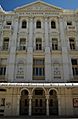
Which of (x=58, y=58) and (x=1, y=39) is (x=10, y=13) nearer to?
(x=1, y=39)

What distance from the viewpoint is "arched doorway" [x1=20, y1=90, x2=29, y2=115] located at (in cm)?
1806

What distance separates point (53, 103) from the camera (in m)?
18.5

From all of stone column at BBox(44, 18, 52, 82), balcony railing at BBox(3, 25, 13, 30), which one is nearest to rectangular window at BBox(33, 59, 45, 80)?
stone column at BBox(44, 18, 52, 82)

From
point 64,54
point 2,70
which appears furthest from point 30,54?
point 64,54

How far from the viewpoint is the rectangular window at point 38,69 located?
19266 mm

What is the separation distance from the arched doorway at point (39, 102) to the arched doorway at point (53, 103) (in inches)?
28.4

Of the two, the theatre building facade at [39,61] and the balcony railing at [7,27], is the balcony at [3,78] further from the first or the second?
the balcony railing at [7,27]

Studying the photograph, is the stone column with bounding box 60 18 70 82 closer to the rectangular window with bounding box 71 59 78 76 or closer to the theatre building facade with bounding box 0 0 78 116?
the theatre building facade with bounding box 0 0 78 116

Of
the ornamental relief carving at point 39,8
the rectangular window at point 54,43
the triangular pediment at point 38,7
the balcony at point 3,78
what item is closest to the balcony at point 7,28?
the triangular pediment at point 38,7

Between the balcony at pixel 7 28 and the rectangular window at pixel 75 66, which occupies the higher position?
the balcony at pixel 7 28

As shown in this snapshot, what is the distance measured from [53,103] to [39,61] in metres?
5.53

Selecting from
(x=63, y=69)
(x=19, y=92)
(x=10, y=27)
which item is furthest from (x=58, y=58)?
(x=10, y=27)

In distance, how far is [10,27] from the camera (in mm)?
22156

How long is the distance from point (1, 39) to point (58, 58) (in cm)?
821
